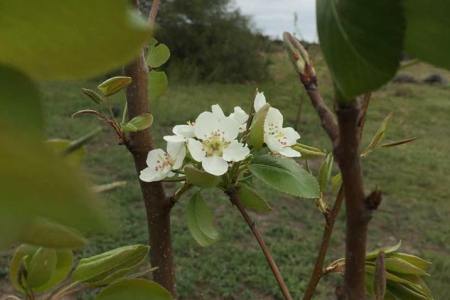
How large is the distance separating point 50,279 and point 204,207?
0.14 m

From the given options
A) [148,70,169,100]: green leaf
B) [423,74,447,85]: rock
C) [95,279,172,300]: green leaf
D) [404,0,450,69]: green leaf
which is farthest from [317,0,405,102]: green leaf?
[423,74,447,85]: rock

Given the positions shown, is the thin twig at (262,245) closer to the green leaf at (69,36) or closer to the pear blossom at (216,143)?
the pear blossom at (216,143)

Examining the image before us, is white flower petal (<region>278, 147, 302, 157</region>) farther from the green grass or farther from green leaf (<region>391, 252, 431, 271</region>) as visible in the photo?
the green grass

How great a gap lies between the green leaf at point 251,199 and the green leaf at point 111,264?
0.34 feet

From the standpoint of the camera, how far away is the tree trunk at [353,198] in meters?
0.18

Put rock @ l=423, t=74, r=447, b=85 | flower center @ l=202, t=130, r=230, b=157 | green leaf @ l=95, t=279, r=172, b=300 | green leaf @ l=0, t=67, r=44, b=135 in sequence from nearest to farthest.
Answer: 1. green leaf @ l=0, t=67, r=44, b=135
2. green leaf @ l=95, t=279, r=172, b=300
3. flower center @ l=202, t=130, r=230, b=157
4. rock @ l=423, t=74, r=447, b=85

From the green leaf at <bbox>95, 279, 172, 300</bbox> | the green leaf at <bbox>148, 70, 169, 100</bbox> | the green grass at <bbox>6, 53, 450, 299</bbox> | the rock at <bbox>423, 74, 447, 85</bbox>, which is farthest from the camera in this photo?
the rock at <bbox>423, 74, 447, 85</bbox>

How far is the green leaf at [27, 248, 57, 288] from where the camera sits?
311 mm

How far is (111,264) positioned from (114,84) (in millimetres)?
173

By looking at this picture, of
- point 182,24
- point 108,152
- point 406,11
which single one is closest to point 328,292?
point 108,152

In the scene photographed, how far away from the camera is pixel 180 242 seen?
2844 millimetres

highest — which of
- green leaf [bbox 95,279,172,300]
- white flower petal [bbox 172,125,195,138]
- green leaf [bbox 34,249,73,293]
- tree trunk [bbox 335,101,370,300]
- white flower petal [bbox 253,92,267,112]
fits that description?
tree trunk [bbox 335,101,370,300]

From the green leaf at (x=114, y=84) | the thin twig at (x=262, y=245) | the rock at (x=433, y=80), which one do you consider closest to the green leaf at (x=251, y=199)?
the thin twig at (x=262, y=245)

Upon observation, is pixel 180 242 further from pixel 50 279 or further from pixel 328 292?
pixel 50 279
